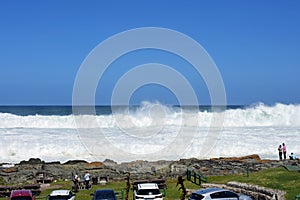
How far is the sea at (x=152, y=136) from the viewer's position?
2456 inches

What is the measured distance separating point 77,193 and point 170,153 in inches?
1151

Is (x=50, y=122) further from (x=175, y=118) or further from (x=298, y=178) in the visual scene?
(x=298, y=178)

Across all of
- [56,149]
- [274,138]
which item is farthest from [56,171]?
[274,138]

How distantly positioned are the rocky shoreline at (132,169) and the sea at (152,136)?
1124 cm

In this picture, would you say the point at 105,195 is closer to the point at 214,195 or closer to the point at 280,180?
the point at 214,195

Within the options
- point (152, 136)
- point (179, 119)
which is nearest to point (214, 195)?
point (152, 136)

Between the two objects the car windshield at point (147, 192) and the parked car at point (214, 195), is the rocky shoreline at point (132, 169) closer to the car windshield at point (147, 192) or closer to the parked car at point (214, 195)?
the car windshield at point (147, 192)

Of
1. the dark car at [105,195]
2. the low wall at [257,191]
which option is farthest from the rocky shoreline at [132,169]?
the dark car at [105,195]

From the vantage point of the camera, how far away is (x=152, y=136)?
77.2 metres

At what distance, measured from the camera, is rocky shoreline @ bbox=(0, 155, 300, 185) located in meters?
41.1

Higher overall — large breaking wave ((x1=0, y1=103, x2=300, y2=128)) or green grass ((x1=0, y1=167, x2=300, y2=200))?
large breaking wave ((x1=0, y1=103, x2=300, y2=128))

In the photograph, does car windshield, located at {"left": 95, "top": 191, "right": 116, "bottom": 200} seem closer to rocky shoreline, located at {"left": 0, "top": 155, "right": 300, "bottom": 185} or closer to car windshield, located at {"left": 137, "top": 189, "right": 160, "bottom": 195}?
car windshield, located at {"left": 137, "top": 189, "right": 160, "bottom": 195}

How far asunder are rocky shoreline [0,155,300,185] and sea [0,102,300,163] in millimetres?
11239

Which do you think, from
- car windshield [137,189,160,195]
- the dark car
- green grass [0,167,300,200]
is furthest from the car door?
the dark car
